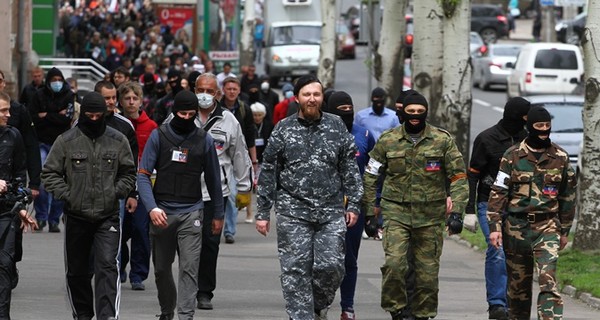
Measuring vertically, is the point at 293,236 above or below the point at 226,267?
above

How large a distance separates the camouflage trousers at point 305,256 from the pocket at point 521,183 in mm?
1288

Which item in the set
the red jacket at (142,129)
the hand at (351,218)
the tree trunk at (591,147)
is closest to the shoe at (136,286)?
the red jacket at (142,129)

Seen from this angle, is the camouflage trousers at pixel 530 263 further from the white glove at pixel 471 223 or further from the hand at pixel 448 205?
the white glove at pixel 471 223

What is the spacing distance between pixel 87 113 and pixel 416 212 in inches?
97.7

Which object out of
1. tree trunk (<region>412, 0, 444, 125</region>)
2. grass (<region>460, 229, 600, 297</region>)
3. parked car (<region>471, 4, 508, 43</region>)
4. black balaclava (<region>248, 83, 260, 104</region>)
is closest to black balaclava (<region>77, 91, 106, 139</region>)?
grass (<region>460, 229, 600, 297</region>)

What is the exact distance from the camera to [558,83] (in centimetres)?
4216

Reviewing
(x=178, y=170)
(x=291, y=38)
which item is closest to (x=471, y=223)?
(x=178, y=170)

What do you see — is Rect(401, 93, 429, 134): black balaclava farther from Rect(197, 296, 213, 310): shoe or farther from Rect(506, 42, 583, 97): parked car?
Rect(506, 42, 583, 97): parked car

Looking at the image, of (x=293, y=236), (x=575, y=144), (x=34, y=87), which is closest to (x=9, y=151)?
(x=293, y=236)

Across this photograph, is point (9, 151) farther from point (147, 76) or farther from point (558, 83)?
point (558, 83)

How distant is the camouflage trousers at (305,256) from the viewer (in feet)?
35.9

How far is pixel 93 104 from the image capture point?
37.0 feet

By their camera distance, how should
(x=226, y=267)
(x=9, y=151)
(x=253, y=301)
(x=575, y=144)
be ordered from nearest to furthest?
(x=9, y=151)
(x=253, y=301)
(x=226, y=267)
(x=575, y=144)

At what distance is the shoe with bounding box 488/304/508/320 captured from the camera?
1257cm
